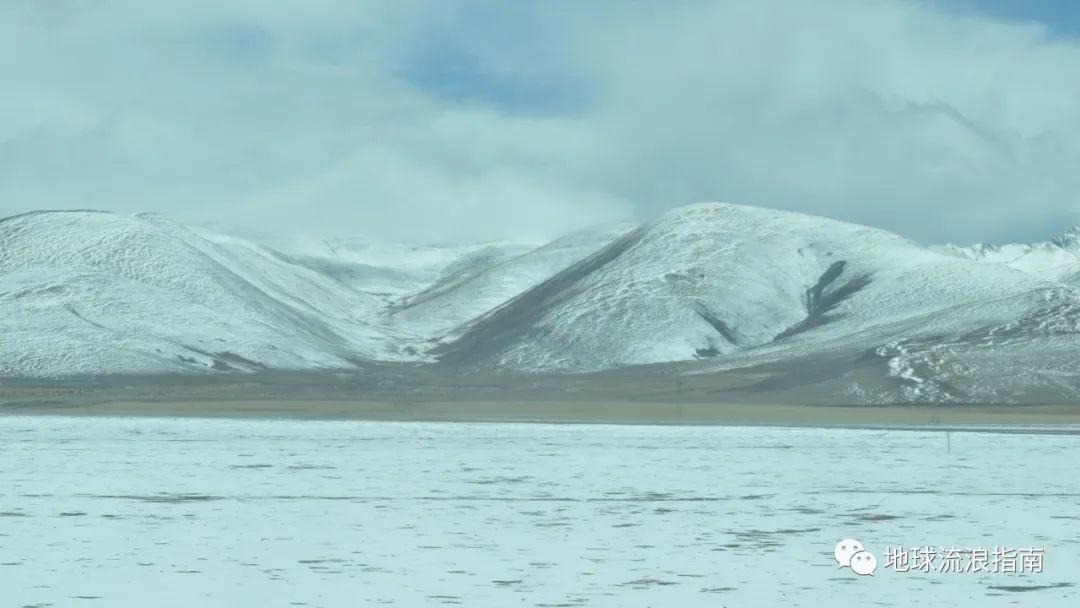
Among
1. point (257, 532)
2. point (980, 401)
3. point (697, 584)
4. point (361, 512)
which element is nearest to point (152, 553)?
point (257, 532)

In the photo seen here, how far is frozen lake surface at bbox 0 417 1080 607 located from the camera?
28.8 m

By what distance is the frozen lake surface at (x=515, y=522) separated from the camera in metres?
28.8

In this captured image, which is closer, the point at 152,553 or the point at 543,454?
the point at 152,553

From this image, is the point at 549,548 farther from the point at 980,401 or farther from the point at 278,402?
the point at 980,401

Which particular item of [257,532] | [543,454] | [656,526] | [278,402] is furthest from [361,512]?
[278,402]

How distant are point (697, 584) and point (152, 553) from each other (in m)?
11.9

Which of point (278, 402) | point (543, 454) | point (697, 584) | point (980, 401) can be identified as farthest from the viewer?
point (980, 401)

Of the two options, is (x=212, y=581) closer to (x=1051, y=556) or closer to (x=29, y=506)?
(x=29, y=506)

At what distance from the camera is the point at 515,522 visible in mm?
38781

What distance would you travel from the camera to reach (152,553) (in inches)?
1308

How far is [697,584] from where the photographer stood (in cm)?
2953

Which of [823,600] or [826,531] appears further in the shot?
[826,531]

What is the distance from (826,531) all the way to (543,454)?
1087 inches

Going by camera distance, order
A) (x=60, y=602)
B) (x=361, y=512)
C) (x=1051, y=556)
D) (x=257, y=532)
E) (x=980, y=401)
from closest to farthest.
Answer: (x=60, y=602) < (x=1051, y=556) < (x=257, y=532) < (x=361, y=512) < (x=980, y=401)
